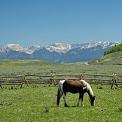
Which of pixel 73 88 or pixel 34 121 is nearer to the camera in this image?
pixel 34 121

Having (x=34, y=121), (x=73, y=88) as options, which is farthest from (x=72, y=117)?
(x=73, y=88)

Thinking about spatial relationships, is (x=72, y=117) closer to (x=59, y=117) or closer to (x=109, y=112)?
(x=59, y=117)

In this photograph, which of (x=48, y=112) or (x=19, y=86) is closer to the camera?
(x=48, y=112)

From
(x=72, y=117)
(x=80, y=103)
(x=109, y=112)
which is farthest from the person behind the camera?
(x=80, y=103)

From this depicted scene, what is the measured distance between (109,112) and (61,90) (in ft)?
17.0

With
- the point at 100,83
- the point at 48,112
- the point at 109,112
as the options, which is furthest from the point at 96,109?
the point at 100,83

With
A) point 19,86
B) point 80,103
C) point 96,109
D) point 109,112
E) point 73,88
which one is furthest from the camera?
point 19,86

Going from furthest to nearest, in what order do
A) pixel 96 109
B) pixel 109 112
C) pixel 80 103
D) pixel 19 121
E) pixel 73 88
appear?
pixel 80 103 → pixel 73 88 → pixel 96 109 → pixel 109 112 → pixel 19 121

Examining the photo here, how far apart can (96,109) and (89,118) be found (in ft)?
14.1

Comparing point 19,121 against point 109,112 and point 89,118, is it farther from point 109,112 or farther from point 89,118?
point 109,112

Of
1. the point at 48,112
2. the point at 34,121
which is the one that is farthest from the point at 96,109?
the point at 34,121

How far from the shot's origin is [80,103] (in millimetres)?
30734

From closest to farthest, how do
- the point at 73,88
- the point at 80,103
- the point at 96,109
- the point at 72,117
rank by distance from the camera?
the point at 72,117 → the point at 96,109 → the point at 73,88 → the point at 80,103

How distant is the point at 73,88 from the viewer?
28.8m
